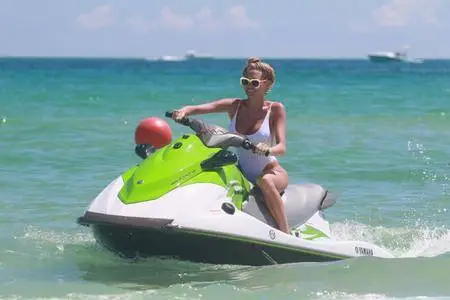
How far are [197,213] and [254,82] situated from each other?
3.53 feet

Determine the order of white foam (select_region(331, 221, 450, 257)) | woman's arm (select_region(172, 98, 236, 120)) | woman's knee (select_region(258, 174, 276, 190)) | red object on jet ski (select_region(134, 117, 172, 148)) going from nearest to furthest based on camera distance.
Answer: woman's knee (select_region(258, 174, 276, 190)), woman's arm (select_region(172, 98, 236, 120)), red object on jet ski (select_region(134, 117, 172, 148)), white foam (select_region(331, 221, 450, 257))

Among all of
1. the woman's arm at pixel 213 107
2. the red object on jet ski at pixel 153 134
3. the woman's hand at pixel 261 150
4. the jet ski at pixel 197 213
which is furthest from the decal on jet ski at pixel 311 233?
the red object on jet ski at pixel 153 134

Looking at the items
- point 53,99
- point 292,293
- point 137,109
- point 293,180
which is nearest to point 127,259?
point 292,293

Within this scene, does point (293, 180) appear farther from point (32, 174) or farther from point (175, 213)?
point (175, 213)

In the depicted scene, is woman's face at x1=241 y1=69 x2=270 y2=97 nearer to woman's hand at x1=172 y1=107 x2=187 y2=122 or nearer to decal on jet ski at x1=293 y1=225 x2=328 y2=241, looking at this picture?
woman's hand at x1=172 y1=107 x2=187 y2=122

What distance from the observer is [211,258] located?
259 inches

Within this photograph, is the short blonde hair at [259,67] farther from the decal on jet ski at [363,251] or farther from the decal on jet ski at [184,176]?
the decal on jet ski at [363,251]

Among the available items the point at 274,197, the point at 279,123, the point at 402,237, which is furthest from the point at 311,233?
the point at 402,237

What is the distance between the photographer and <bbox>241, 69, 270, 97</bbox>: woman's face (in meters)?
6.90

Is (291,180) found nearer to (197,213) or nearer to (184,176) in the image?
(184,176)

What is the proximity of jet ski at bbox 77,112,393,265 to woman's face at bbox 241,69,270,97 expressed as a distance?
39 centimetres

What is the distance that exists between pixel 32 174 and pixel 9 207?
2.31 meters

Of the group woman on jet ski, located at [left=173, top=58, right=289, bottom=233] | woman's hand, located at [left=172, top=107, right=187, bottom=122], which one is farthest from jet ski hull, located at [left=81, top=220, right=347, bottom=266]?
woman's hand, located at [left=172, top=107, right=187, bottom=122]

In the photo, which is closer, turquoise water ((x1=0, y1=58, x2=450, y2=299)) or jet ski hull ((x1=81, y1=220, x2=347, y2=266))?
jet ski hull ((x1=81, y1=220, x2=347, y2=266))
